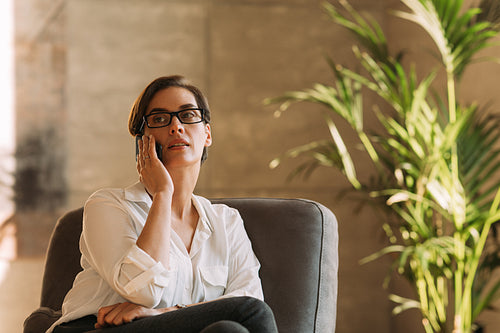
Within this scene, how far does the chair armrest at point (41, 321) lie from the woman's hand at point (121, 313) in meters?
0.28

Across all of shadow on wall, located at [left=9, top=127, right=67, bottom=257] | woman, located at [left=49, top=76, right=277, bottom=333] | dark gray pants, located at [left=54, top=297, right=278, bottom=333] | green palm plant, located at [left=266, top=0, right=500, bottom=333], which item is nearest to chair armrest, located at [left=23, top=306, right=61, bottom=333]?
woman, located at [left=49, top=76, right=277, bottom=333]

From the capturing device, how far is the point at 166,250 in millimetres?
1729

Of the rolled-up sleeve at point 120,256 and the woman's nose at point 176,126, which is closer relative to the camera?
the rolled-up sleeve at point 120,256

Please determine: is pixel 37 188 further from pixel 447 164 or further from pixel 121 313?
pixel 447 164

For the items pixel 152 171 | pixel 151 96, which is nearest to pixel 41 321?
pixel 152 171

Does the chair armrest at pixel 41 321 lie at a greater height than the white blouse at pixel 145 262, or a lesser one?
lesser

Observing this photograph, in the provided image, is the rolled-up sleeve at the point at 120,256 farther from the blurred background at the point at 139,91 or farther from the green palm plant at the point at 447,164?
the blurred background at the point at 139,91

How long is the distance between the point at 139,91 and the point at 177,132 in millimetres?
1817

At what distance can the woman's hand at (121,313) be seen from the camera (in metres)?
1.62

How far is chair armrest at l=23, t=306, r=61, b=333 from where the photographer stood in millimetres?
1864

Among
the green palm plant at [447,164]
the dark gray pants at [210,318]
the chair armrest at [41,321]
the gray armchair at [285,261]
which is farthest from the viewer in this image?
the green palm plant at [447,164]

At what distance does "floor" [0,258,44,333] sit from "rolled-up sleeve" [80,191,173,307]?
6.45 feet

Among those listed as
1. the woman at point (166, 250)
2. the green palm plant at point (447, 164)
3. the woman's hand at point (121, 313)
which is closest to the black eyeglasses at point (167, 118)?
the woman at point (166, 250)

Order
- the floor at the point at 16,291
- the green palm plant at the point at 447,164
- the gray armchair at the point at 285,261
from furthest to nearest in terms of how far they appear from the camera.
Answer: the floor at the point at 16,291 < the green palm plant at the point at 447,164 < the gray armchair at the point at 285,261
